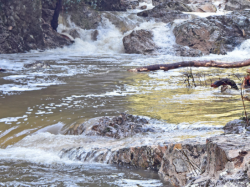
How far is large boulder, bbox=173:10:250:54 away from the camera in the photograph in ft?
64.6

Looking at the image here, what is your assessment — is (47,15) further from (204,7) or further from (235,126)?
(235,126)

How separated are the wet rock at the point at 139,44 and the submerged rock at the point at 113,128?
14.4 metres

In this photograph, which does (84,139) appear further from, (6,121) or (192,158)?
(192,158)

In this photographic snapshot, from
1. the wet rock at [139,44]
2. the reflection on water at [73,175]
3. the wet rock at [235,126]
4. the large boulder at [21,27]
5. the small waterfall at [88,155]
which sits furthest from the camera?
the wet rock at [139,44]

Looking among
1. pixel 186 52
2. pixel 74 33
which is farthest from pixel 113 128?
pixel 74 33

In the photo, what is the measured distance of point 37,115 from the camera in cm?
527

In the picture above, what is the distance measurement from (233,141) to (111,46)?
19145mm

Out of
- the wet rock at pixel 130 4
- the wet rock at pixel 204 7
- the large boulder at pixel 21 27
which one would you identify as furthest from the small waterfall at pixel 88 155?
the wet rock at pixel 204 7

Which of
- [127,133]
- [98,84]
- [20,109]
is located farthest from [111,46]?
[127,133]

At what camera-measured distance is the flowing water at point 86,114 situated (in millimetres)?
2824

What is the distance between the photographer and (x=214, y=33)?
66.2 feet

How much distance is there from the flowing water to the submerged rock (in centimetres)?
16

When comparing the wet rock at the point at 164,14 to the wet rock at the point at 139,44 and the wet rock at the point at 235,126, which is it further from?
the wet rock at the point at 235,126

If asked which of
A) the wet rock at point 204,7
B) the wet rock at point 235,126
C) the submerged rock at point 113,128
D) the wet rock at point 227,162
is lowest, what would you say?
the submerged rock at point 113,128
